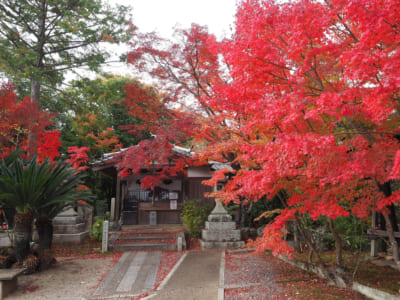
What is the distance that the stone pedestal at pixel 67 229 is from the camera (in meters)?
11.9

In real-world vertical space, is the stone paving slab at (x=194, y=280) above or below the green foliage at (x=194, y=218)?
below

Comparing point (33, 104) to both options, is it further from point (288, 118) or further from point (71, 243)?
point (288, 118)

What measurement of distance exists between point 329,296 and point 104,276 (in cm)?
595

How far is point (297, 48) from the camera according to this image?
493cm

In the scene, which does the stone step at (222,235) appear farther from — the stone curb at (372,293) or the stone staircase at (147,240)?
the stone curb at (372,293)

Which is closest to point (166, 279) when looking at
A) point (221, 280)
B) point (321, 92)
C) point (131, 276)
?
point (131, 276)

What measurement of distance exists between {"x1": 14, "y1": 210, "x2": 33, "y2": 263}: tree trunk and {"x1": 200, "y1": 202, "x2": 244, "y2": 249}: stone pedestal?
6.22 metres

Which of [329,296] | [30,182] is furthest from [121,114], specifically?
[329,296]

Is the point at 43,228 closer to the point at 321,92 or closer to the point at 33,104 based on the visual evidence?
the point at 33,104

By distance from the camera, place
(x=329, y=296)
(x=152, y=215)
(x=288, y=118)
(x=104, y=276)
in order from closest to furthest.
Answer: (x=288, y=118)
(x=329, y=296)
(x=104, y=276)
(x=152, y=215)

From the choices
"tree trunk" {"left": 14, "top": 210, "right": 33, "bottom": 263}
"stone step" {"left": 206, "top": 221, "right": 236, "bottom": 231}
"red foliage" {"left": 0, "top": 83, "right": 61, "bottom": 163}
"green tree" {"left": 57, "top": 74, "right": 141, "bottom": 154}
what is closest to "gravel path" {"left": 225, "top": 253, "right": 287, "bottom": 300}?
"stone step" {"left": 206, "top": 221, "right": 236, "bottom": 231}

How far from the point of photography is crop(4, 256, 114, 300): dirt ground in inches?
258

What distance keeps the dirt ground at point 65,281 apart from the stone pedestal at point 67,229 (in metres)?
2.55

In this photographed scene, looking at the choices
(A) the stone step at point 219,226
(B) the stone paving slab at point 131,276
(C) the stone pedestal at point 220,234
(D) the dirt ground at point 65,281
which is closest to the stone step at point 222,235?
(C) the stone pedestal at point 220,234
